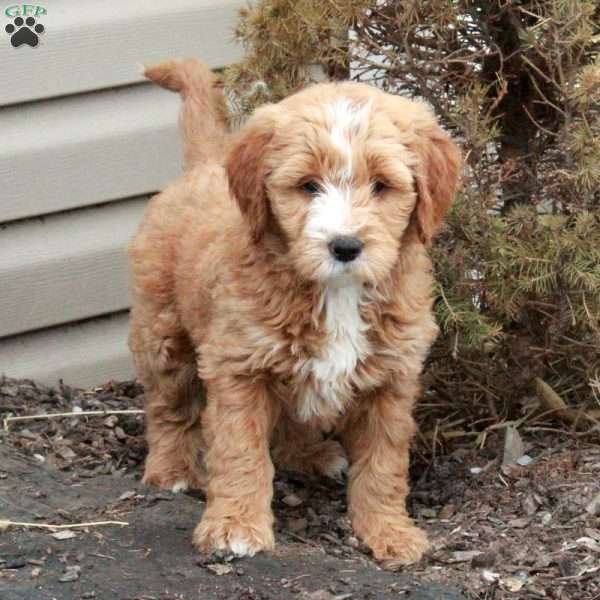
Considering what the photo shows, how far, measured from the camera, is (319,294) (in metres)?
4.92

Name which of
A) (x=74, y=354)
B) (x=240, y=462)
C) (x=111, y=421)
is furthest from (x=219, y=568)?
(x=74, y=354)

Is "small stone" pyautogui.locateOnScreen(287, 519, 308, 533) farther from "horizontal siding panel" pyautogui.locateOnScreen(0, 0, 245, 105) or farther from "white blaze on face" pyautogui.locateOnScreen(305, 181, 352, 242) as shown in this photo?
"horizontal siding panel" pyautogui.locateOnScreen(0, 0, 245, 105)

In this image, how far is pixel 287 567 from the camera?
15.7 feet

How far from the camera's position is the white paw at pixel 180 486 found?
585cm

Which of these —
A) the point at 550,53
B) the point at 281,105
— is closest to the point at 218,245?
the point at 281,105

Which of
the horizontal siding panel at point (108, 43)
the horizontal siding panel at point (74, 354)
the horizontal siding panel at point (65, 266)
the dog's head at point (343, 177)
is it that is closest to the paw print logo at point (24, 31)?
the horizontal siding panel at point (108, 43)

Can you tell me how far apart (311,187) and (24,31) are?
99.7 inches

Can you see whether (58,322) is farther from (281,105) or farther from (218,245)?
(281,105)

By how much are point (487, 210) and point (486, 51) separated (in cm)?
63

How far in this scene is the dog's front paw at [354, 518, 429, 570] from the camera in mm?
5125

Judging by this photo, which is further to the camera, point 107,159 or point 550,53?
point 107,159

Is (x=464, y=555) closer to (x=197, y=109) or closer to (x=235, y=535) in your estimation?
(x=235, y=535)

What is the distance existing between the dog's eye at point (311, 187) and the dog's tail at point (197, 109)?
134cm

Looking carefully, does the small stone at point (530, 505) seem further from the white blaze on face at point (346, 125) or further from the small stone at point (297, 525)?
the white blaze on face at point (346, 125)
